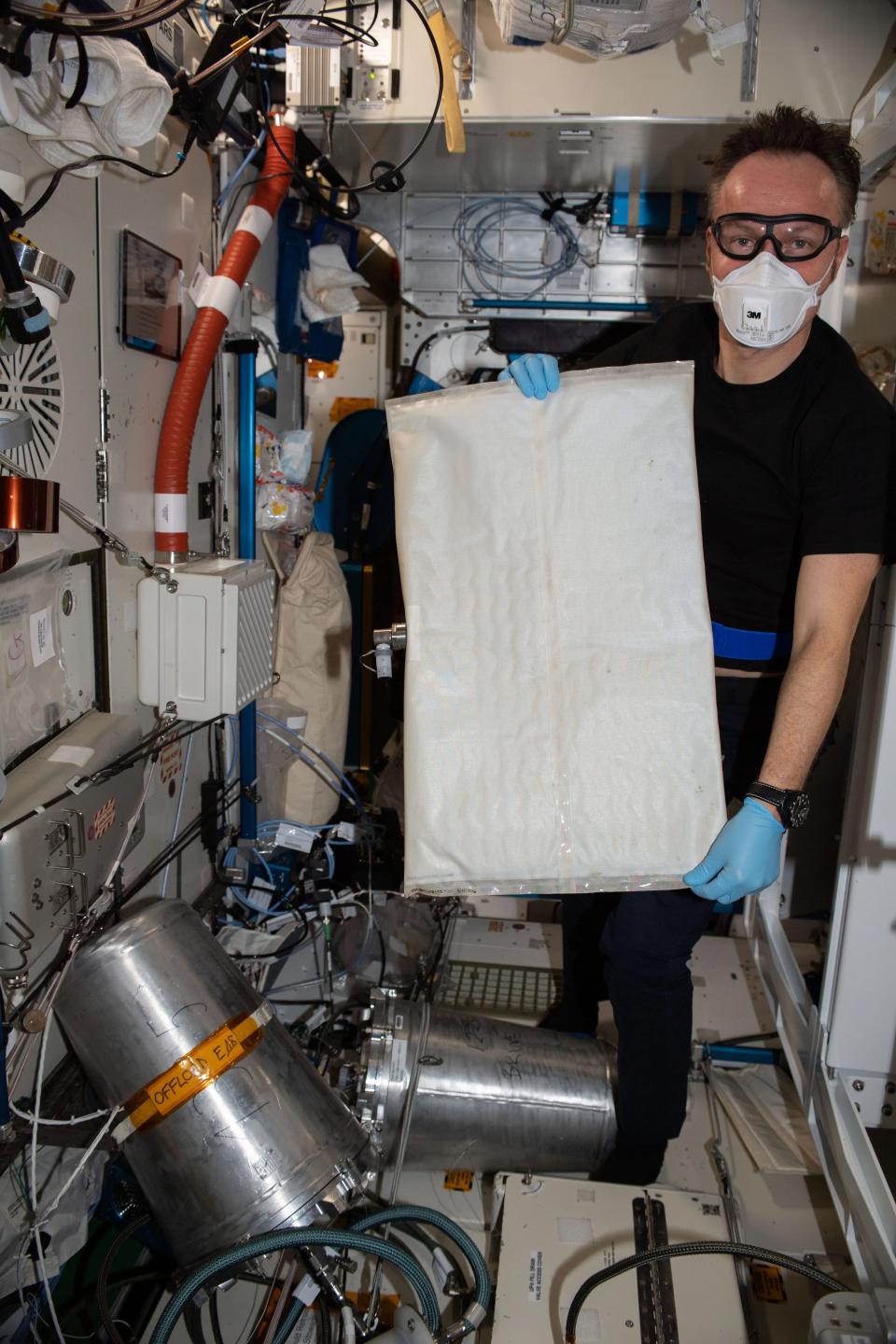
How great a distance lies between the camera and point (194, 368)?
7.55 ft

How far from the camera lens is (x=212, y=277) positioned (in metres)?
2.41

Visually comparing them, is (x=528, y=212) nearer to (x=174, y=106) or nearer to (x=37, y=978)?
(x=174, y=106)

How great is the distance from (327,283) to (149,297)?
1260 millimetres

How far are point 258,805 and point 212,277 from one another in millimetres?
1768

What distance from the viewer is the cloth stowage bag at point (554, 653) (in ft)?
4.46

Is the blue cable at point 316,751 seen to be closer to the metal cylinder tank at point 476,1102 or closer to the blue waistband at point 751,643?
the metal cylinder tank at point 476,1102

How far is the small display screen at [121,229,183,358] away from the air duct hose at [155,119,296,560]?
66 mm

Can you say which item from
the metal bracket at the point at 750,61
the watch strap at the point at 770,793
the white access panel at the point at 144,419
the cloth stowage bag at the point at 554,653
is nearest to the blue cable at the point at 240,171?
the white access panel at the point at 144,419

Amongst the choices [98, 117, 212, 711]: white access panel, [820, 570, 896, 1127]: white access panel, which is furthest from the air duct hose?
→ [820, 570, 896, 1127]: white access panel

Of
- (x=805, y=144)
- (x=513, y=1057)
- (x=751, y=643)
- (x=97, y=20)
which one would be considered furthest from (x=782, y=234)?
(x=513, y=1057)

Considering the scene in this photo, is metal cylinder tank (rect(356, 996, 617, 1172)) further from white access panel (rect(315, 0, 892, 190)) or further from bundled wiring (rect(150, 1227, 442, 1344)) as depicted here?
white access panel (rect(315, 0, 892, 190))

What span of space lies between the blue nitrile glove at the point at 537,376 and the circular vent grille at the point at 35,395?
0.92m

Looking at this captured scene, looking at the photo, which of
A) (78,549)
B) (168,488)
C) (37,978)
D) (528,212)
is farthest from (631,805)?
(528,212)

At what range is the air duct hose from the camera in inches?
89.0
